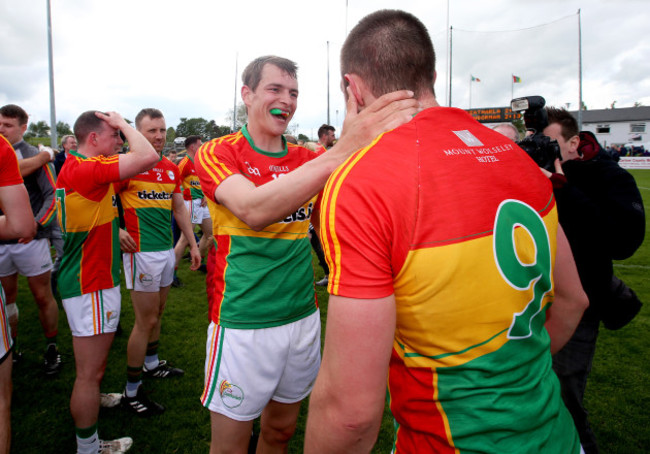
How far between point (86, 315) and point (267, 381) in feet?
5.42

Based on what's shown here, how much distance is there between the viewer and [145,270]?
3855 millimetres

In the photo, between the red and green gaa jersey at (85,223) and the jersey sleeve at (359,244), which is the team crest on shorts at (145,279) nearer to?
the red and green gaa jersey at (85,223)

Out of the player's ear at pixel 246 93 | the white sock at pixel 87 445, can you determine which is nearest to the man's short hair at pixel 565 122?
the player's ear at pixel 246 93

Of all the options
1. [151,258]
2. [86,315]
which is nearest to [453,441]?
[86,315]

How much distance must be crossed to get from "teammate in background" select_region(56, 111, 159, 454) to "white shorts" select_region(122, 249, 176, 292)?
24.3 inches

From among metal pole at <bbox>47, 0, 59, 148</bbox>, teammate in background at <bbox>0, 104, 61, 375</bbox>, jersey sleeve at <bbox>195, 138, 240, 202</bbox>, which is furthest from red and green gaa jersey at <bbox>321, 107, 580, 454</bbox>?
metal pole at <bbox>47, 0, 59, 148</bbox>

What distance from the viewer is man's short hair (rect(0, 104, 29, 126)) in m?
4.39

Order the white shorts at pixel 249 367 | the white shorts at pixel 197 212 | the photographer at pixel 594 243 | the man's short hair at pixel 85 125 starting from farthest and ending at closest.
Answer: the white shorts at pixel 197 212
the man's short hair at pixel 85 125
the photographer at pixel 594 243
the white shorts at pixel 249 367

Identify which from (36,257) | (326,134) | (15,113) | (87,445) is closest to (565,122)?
(87,445)

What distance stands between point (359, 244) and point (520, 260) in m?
0.51

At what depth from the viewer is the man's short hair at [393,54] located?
1.26 m

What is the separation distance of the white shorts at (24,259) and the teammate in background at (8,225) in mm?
2466

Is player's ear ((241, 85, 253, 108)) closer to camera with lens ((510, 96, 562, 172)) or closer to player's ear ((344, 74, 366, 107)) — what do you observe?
player's ear ((344, 74, 366, 107))

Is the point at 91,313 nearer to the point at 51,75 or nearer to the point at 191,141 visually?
the point at 191,141
